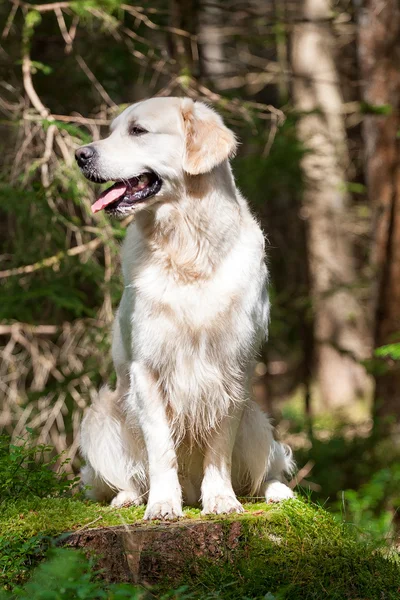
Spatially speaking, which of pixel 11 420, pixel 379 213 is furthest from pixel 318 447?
pixel 11 420

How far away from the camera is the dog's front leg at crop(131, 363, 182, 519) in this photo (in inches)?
163

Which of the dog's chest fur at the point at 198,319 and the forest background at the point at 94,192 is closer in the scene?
the dog's chest fur at the point at 198,319

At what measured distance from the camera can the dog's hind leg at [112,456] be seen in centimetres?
479

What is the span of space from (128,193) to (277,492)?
1.91 meters

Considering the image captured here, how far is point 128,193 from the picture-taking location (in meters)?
4.36

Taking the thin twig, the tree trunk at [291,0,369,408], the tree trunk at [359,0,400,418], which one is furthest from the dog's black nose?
the tree trunk at [291,0,369,408]

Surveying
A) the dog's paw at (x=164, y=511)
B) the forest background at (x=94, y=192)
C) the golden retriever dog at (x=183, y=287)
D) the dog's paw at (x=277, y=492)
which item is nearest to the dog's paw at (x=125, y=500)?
the golden retriever dog at (x=183, y=287)

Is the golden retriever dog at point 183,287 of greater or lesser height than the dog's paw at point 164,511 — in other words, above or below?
above

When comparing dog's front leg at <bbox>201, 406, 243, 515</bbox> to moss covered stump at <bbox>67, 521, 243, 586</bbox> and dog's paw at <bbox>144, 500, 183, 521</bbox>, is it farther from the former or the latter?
moss covered stump at <bbox>67, 521, 243, 586</bbox>

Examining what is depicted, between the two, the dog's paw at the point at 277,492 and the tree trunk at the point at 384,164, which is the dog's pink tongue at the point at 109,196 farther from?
the tree trunk at the point at 384,164

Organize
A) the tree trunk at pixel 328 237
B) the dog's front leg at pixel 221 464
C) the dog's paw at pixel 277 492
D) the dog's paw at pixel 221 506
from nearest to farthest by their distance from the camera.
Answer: the dog's paw at pixel 221 506, the dog's front leg at pixel 221 464, the dog's paw at pixel 277 492, the tree trunk at pixel 328 237

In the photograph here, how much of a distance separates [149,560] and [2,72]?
5888 millimetres

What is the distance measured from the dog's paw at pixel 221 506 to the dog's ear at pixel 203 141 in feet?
5.61

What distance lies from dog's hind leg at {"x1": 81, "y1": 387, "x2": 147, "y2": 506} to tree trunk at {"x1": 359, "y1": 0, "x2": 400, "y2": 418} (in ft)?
12.4
